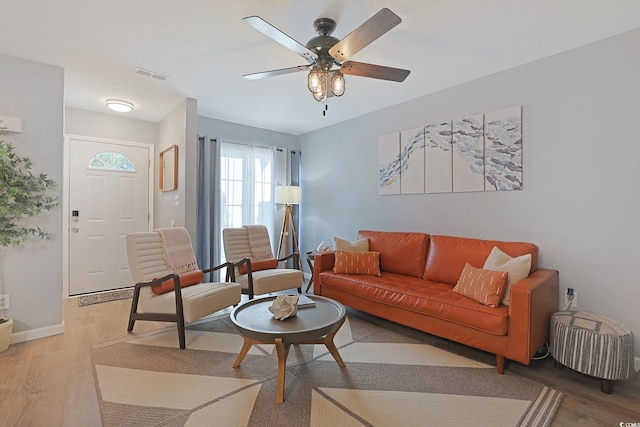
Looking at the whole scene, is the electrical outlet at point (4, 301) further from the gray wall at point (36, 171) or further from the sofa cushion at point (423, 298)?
the sofa cushion at point (423, 298)

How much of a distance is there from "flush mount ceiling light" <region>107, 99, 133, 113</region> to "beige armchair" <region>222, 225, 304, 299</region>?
201 cm

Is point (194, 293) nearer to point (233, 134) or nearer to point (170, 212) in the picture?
point (170, 212)

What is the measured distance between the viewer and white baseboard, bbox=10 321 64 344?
2712mm

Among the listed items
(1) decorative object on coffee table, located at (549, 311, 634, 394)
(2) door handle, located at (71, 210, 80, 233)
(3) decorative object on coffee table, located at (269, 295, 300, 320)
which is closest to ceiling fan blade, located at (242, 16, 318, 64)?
(3) decorative object on coffee table, located at (269, 295, 300, 320)

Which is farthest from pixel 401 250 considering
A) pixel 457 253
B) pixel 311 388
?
pixel 311 388

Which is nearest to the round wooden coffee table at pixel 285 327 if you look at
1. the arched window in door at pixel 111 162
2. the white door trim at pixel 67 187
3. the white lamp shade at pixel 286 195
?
the white lamp shade at pixel 286 195

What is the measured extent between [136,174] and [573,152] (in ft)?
17.4

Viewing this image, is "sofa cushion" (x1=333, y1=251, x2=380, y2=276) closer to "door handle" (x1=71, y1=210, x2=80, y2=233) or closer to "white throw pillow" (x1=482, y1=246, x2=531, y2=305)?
"white throw pillow" (x1=482, y1=246, x2=531, y2=305)

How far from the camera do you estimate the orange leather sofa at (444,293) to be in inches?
85.0

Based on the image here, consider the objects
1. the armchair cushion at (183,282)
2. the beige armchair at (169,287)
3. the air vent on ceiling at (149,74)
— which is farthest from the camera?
the air vent on ceiling at (149,74)

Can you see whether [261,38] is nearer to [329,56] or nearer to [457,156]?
[329,56]

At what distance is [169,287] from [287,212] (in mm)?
2392

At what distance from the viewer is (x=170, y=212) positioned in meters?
4.21

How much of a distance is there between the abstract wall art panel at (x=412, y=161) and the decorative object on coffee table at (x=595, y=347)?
1.90 m
